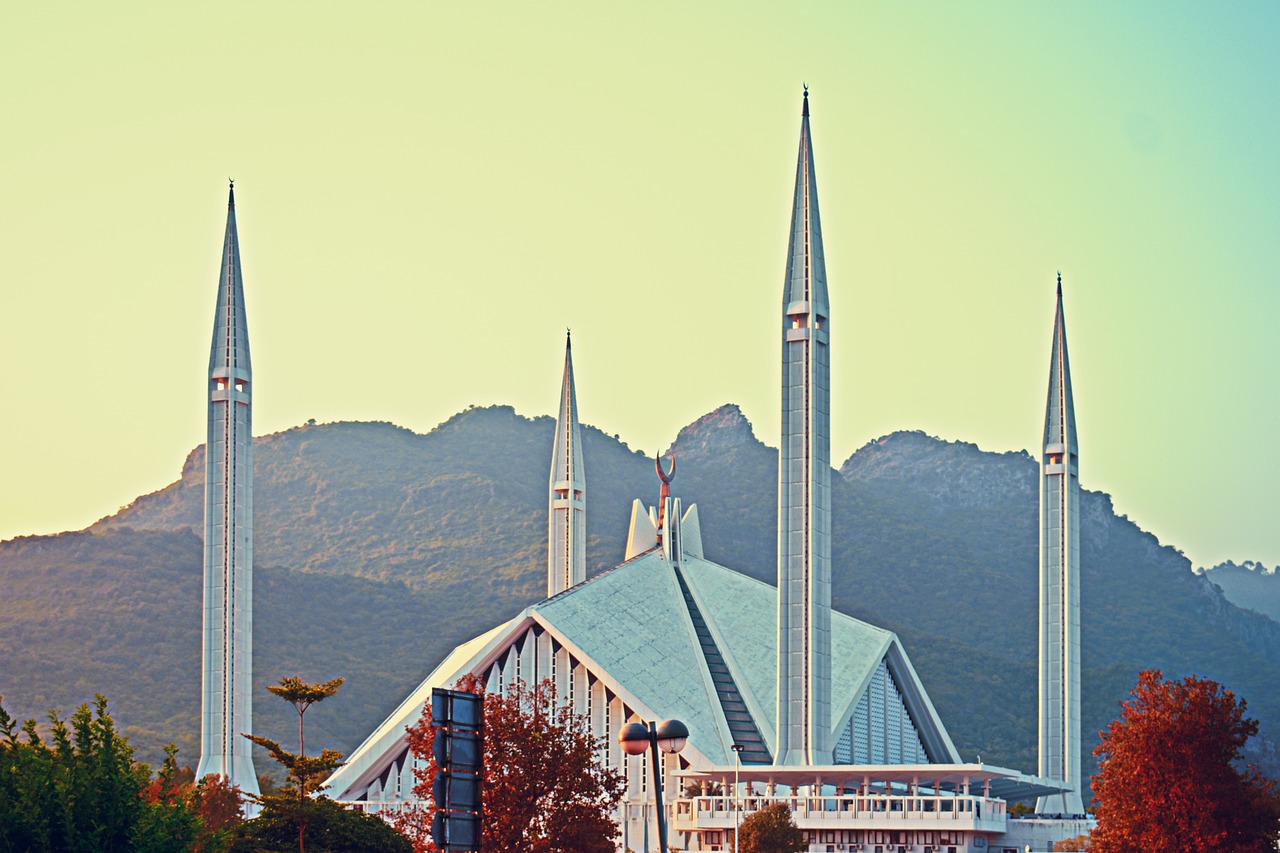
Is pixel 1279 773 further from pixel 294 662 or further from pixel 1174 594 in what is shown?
pixel 294 662

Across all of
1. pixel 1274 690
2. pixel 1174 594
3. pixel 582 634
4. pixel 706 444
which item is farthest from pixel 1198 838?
pixel 706 444

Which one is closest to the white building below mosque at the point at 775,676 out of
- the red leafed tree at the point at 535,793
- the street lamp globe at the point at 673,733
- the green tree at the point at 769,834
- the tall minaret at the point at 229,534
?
the green tree at the point at 769,834

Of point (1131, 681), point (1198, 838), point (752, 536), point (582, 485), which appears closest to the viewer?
point (1198, 838)

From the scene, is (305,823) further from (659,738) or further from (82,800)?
(659,738)

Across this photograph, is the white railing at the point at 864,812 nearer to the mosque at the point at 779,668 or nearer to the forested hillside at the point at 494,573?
the mosque at the point at 779,668

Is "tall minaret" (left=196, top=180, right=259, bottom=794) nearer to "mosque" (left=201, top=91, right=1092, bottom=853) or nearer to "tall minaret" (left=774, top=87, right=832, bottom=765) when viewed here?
"mosque" (left=201, top=91, right=1092, bottom=853)

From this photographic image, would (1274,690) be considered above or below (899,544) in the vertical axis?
below

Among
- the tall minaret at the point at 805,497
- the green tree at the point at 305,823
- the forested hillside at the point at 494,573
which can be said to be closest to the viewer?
the green tree at the point at 305,823
